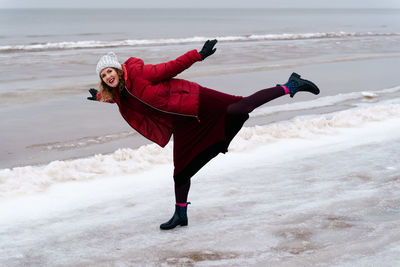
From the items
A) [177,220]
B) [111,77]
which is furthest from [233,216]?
[111,77]

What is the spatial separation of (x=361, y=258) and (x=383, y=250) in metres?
0.20

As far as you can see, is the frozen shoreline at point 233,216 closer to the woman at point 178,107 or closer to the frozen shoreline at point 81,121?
the woman at point 178,107

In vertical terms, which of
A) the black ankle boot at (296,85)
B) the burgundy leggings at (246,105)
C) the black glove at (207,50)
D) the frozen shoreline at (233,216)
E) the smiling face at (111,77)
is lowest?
the frozen shoreline at (233,216)

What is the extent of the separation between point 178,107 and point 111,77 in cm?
51

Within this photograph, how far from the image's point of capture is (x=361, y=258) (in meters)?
3.19

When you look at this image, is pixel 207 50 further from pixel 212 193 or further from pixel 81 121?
pixel 81 121

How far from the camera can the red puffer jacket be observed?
3.59m

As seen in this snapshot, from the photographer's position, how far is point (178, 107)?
3678 mm

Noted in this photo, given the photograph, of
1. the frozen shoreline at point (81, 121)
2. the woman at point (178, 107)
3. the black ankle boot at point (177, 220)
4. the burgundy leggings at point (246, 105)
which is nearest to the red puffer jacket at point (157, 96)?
the woman at point (178, 107)

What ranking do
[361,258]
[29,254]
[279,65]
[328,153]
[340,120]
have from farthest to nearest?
[279,65]
[340,120]
[328,153]
[29,254]
[361,258]

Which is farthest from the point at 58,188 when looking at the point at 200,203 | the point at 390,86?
the point at 390,86

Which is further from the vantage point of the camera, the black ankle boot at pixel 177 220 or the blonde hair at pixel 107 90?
the black ankle boot at pixel 177 220

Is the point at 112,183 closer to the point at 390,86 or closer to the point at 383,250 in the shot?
the point at 383,250

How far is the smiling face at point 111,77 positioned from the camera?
11.8ft
